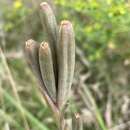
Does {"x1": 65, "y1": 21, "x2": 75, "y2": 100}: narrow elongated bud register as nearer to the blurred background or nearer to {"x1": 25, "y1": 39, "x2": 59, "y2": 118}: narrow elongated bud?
{"x1": 25, "y1": 39, "x2": 59, "y2": 118}: narrow elongated bud

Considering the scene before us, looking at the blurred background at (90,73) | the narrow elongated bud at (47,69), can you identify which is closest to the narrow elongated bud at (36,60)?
the narrow elongated bud at (47,69)

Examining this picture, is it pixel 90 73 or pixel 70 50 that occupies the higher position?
pixel 70 50

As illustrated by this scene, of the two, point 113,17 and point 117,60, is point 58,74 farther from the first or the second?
point 117,60

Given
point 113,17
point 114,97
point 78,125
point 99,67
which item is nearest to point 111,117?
point 114,97

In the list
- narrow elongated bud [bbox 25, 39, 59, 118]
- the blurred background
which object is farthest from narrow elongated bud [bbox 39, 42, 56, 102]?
the blurred background

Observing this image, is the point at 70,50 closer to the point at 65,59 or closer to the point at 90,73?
the point at 65,59

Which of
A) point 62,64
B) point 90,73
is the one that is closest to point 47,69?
point 62,64

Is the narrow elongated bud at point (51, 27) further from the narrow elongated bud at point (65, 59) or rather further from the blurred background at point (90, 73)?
the blurred background at point (90, 73)
